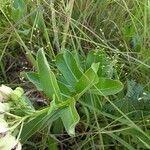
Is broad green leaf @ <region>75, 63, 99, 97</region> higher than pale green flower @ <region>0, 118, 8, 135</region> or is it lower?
lower

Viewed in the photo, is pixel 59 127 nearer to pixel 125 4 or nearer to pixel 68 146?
pixel 68 146

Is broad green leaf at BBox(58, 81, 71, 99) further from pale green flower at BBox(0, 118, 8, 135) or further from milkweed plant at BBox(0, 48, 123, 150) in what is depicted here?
pale green flower at BBox(0, 118, 8, 135)

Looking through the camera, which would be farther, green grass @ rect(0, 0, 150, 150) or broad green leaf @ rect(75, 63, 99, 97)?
green grass @ rect(0, 0, 150, 150)

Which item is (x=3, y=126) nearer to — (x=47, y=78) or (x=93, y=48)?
(x=47, y=78)

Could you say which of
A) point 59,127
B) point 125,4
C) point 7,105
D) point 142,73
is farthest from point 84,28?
point 7,105

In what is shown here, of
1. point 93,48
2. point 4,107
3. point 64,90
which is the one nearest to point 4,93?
point 4,107

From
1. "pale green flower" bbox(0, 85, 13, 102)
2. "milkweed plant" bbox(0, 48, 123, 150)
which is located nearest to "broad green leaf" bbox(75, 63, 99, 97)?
"milkweed plant" bbox(0, 48, 123, 150)
